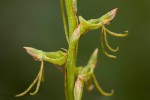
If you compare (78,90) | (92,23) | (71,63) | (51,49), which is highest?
(92,23)

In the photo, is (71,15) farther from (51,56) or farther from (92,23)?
(51,56)

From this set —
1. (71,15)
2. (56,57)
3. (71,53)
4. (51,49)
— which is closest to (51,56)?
(56,57)

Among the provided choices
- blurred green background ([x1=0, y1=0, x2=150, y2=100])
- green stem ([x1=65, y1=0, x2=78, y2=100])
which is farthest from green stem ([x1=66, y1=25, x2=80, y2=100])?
blurred green background ([x1=0, y1=0, x2=150, y2=100])

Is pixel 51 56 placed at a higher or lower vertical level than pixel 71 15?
lower

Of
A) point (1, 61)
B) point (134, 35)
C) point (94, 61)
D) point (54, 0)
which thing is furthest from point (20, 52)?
point (94, 61)

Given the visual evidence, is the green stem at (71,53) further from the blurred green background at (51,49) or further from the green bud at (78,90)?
the blurred green background at (51,49)

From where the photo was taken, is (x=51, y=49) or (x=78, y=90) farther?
(x=51, y=49)

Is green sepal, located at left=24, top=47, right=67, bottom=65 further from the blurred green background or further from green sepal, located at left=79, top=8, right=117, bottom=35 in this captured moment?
the blurred green background

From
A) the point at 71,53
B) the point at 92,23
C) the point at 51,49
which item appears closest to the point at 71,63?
the point at 71,53

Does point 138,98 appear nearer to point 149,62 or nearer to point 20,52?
point 149,62

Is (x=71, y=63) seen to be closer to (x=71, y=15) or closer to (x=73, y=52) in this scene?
(x=73, y=52)
